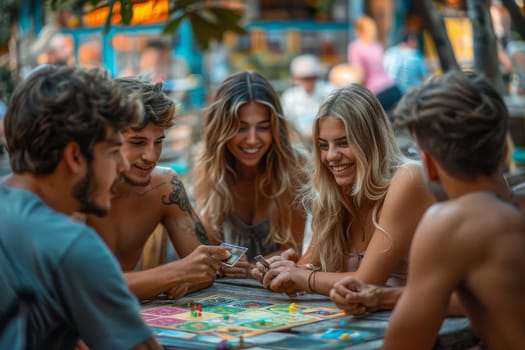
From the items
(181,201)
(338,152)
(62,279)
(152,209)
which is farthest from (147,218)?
(62,279)

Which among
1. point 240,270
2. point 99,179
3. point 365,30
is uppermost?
point 365,30

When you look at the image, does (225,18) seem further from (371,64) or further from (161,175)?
(371,64)

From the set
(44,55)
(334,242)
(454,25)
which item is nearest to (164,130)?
(334,242)

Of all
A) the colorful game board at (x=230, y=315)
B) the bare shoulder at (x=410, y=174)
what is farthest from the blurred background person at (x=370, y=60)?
the colorful game board at (x=230, y=315)

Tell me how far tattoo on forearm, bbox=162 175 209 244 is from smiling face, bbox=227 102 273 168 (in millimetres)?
736

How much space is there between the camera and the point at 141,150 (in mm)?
4160

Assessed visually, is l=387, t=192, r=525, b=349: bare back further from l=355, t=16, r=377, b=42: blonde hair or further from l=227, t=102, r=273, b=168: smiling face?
l=355, t=16, r=377, b=42: blonde hair

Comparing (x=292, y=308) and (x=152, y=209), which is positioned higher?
(x=152, y=209)

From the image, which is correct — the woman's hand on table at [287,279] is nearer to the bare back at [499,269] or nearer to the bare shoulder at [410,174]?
the bare shoulder at [410,174]

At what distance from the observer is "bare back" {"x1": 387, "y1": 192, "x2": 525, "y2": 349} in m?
2.71

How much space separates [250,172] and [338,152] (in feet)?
4.16

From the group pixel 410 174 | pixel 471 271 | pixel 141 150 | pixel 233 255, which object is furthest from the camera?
pixel 141 150

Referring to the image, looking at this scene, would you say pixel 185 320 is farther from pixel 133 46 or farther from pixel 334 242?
pixel 133 46

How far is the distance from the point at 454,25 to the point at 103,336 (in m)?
15.4
